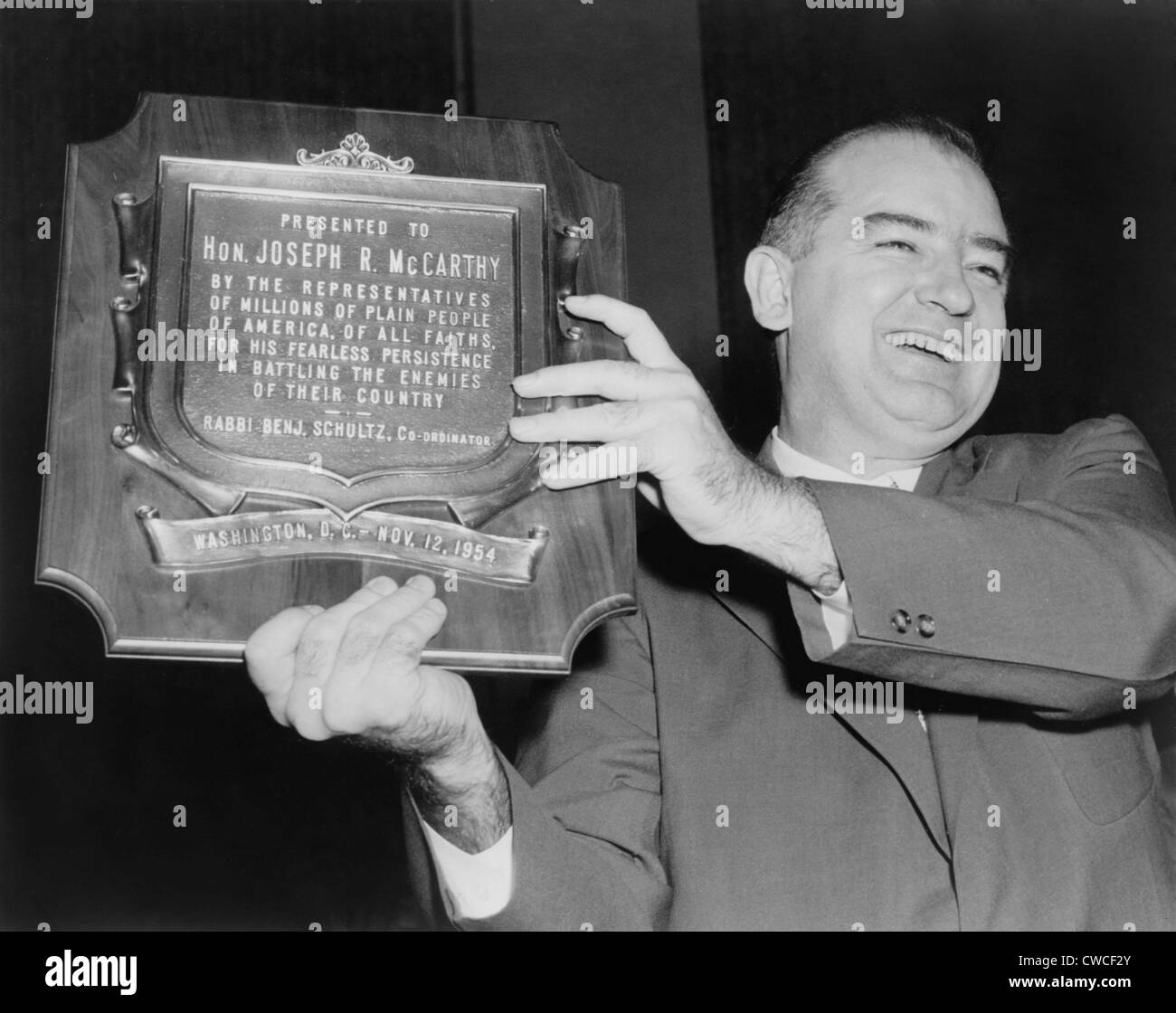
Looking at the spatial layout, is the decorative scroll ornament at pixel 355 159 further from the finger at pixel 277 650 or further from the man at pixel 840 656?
the finger at pixel 277 650

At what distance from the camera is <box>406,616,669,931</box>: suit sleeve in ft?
5.71

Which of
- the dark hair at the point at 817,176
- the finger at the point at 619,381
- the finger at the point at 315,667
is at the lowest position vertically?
the finger at the point at 315,667

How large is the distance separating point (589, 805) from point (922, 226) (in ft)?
3.01

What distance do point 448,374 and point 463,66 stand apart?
1.31m

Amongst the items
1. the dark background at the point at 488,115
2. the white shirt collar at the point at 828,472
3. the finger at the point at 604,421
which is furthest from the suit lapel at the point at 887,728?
the dark background at the point at 488,115

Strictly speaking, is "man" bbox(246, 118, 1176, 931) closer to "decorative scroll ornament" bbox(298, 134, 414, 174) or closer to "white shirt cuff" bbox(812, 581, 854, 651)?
"white shirt cuff" bbox(812, 581, 854, 651)

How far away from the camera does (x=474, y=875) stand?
1.73 metres

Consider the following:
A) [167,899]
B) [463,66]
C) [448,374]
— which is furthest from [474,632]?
[463,66]

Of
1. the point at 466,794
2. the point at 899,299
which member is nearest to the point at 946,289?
the point at 899,299

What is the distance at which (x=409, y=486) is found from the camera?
5.16ft

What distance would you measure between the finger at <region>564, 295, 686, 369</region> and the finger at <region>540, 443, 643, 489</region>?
0.38ft

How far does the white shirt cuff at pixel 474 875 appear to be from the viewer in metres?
1.72

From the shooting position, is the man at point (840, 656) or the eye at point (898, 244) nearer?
the man at point (840, 656)

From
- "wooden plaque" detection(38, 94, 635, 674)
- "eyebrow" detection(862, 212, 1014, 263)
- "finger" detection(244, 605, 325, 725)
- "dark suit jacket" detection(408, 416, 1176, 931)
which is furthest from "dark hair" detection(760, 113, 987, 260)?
"finger" detection(244, 605, 325, 725)
